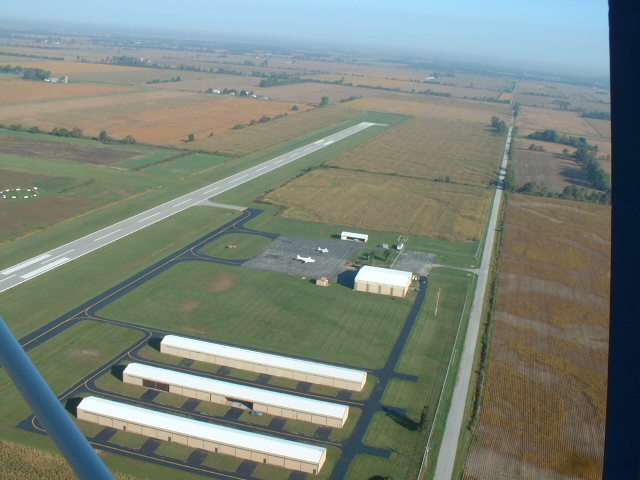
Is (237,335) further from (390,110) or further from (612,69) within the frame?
(390,110)

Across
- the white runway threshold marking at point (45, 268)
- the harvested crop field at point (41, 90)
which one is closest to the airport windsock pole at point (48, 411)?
the white runway threshold marking at point (45, 268)

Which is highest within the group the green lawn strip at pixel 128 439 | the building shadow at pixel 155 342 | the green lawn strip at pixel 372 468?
the building shadow at pixel 155 342

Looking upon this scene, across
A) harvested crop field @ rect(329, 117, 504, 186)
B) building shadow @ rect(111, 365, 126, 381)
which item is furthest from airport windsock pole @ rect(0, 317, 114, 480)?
harvested crop field @ rect(329, 117, 504, 186)

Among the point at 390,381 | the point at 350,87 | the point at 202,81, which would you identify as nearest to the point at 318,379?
the point at 390,381

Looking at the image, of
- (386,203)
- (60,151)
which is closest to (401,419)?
(386,203)

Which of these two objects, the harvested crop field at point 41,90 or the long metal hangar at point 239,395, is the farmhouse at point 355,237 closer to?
the long metal hangar at point 239,395

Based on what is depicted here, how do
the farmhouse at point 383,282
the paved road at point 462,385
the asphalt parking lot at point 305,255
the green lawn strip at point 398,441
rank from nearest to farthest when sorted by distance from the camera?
the green lawn strip at point 398,441 < the paved road at point 462,385 < the farmhouse at point 383,282 < the asphalt parking lot at point 305,255

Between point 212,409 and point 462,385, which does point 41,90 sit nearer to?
point 212,409
